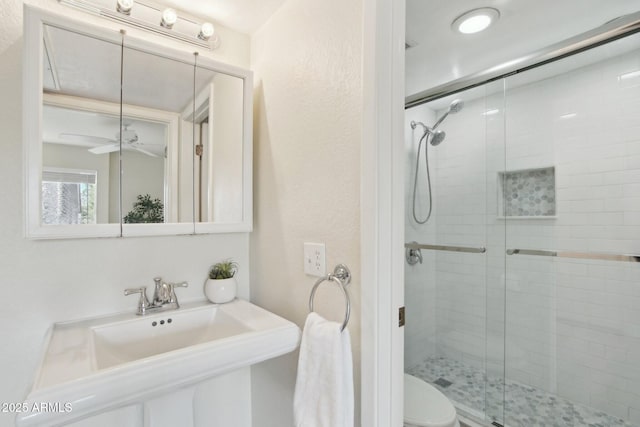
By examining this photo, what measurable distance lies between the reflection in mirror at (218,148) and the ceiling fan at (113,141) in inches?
8.3

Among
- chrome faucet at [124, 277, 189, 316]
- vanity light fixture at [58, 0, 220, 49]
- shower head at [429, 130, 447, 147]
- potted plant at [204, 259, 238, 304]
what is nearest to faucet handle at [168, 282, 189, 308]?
chrome faucet at [124, 277, 189, 316]

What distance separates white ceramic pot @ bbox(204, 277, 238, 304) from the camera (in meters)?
1.31

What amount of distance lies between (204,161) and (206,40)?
1.82 ft

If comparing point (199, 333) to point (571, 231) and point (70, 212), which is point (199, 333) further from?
point (571, 231)

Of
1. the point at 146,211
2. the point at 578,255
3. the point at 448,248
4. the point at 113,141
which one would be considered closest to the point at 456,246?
the point at 448,248

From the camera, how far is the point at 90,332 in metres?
0.99

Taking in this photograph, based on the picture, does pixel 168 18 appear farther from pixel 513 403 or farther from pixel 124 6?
pixel 513 403

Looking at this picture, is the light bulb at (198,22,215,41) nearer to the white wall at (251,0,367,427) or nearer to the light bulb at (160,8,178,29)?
the light bulb at (160,8,178,29)

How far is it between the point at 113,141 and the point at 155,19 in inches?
21.9

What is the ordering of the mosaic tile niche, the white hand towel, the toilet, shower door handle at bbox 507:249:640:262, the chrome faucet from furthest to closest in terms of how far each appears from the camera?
the mosaic tile niche
shower door handle at bbox 507:249:640:262
the toilet
the chrome faucet
the white hand towel

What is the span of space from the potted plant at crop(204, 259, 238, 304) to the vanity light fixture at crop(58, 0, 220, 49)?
102 cm

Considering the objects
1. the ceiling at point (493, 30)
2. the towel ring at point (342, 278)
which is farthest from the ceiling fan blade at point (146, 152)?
the ceiling at point (493, 30)

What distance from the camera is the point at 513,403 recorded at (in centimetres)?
191

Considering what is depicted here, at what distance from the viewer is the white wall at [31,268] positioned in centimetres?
99
